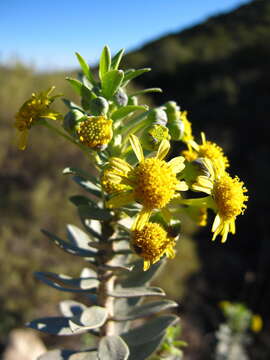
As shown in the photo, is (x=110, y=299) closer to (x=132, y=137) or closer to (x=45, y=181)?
(x=132, y=137)

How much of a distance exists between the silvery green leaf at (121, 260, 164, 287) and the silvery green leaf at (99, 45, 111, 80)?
0.82m

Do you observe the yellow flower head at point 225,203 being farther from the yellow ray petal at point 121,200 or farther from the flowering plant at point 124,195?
the yellow ray petal at point 121,200

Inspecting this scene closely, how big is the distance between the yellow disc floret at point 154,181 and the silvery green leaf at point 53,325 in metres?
0.60

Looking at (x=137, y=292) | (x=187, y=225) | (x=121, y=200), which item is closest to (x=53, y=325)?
(x=137, y=292)

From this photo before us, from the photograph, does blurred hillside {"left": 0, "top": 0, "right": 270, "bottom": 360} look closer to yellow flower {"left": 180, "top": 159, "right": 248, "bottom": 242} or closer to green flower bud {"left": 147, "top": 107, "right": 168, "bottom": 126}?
yellow flower {"left": 180, "top": 159, "right": 248, "bottom": 242}

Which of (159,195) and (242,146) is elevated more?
(242,146)

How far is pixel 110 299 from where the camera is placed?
1466mm

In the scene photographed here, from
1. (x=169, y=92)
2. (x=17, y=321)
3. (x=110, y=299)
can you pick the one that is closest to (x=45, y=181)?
(x=17, y=321)

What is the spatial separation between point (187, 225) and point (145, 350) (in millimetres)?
10411

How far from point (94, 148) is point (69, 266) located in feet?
26.0

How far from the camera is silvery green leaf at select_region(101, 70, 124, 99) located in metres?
1.22

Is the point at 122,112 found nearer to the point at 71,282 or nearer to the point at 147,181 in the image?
the point at 147,181

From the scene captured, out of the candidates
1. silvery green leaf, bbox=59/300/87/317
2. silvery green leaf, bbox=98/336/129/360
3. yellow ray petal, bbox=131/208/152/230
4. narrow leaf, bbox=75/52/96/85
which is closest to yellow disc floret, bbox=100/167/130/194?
yellow ray petal, bbox=131/208/152/230

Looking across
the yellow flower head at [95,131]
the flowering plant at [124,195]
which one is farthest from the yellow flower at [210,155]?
the yellow flower head at [95,131]
